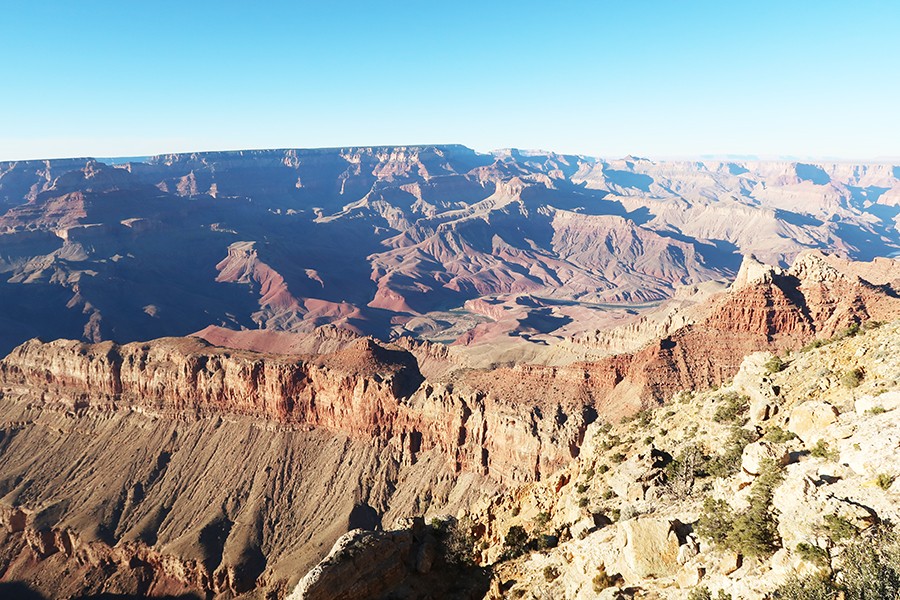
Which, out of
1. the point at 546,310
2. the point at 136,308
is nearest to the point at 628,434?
the point at 546,310

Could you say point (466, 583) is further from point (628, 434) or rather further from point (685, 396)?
point (685, 396)

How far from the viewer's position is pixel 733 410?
3034cm

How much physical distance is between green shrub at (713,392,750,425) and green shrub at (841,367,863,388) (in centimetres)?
550

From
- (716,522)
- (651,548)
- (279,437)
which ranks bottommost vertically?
(279,437)

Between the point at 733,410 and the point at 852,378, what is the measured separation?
660cm

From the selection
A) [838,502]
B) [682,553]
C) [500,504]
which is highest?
[838,502]

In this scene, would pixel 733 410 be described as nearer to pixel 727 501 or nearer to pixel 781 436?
pixel 781 436

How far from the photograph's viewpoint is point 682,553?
1831 centimetres

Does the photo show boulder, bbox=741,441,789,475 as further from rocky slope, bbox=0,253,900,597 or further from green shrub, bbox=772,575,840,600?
rocky slope, bbox=0,253,900,597

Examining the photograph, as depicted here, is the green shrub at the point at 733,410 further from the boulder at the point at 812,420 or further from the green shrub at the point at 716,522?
the green shrub at the point at 716,522

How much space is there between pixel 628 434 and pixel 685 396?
17.9 feet

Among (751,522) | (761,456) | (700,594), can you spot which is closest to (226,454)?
(761,456)

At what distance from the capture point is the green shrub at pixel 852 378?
24.7m

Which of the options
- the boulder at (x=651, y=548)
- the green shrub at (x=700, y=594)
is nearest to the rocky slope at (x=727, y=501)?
the boulder at (x=651, y=548)
